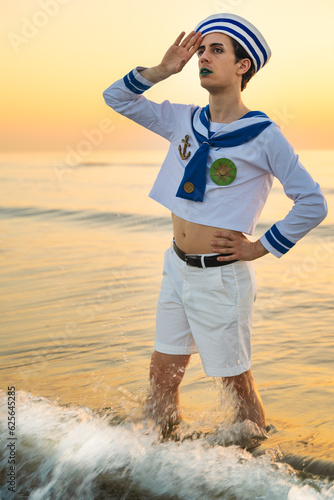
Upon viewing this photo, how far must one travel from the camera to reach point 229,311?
123 inches

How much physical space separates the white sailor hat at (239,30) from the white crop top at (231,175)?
383mm

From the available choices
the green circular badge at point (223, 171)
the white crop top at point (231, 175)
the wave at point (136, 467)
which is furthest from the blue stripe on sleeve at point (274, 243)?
the wave at point (136, 467)

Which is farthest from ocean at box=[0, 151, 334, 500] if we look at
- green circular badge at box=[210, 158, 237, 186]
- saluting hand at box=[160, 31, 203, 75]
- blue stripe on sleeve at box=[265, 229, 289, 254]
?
saluting hand at box=[160, 31, 203, 75]

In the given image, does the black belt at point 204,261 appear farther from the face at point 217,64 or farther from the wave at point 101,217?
the wave at point 101,217

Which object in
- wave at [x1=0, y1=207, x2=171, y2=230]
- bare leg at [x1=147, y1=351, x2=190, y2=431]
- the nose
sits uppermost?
the nose

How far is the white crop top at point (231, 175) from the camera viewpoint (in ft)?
9.78

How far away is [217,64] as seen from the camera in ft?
10.1

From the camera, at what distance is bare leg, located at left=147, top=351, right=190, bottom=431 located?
3369 mm

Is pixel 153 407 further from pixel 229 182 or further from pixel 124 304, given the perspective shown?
pixel 124 304

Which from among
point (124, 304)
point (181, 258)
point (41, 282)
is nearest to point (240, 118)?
point (181, 258)

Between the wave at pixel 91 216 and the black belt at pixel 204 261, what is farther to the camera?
the wave at pixel 91 216

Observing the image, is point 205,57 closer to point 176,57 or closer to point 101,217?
point 176,57

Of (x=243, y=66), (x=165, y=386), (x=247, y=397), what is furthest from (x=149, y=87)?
(x=247, y=397)

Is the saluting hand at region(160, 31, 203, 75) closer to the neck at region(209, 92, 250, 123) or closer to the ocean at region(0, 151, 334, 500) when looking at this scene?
the neck at region(209, 92, 250, 123)
